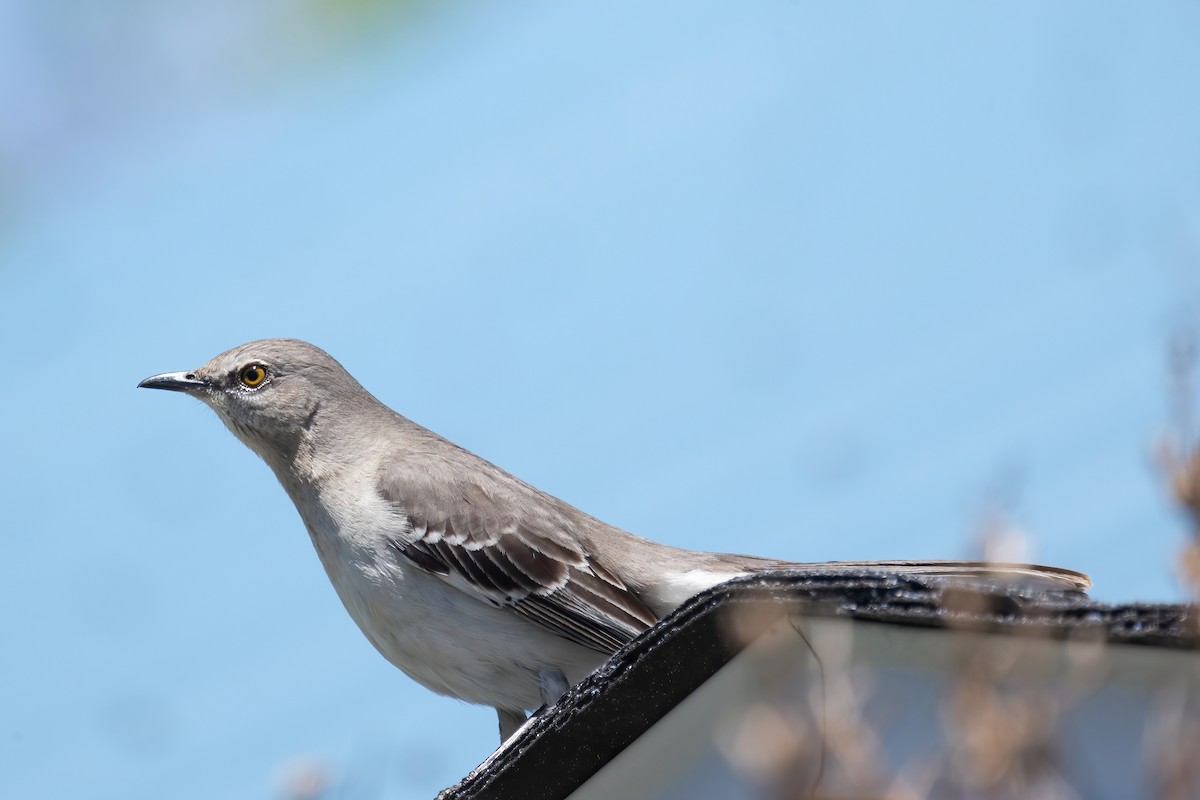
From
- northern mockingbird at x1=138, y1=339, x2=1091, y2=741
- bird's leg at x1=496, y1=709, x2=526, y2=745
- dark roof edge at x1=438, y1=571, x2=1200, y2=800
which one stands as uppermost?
northern mockingbird at x1=138, y1=339, x2=1091, y2=741

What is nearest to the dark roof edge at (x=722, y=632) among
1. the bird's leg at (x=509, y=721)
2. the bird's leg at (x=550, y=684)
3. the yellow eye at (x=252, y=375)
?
the bird's leg at (x=550, y=684)

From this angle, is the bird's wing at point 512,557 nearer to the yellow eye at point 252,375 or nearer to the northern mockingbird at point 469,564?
the northern mockingbird at point 469,564

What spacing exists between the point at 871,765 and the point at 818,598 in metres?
1.46

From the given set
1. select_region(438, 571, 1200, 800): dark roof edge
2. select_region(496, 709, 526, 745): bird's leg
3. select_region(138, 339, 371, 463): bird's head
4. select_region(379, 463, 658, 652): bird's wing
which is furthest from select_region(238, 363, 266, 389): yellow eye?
select_region(438, 571, 1200, 800): dark roof edge

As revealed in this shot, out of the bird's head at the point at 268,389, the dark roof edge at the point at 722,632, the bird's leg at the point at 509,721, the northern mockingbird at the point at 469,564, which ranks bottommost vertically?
the dark roof edge at the point at 722,632

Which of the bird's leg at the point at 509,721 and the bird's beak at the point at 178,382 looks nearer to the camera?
the bird's leg at the point at 509,721

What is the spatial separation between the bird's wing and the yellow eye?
1.18 metres

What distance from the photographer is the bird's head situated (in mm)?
7355

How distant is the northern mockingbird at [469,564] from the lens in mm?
6250

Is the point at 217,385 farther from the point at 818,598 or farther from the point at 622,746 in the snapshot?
the point at 818,598

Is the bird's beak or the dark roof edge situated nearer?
the dark roof edge

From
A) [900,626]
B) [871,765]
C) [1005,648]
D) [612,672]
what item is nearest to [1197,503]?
[871,765]

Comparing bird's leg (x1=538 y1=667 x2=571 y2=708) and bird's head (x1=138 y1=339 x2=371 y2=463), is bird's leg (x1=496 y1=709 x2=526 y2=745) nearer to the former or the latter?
bird's leg (x1=538 y1=667 x2=571 y2=708)

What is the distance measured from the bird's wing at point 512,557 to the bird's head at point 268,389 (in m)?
0.81
